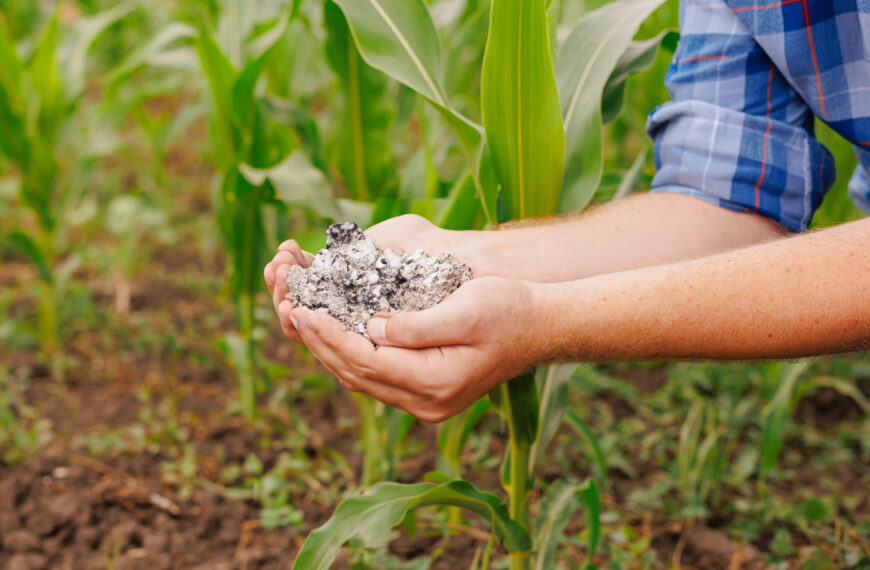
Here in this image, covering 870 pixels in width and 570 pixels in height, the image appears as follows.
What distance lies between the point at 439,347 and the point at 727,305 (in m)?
0.32

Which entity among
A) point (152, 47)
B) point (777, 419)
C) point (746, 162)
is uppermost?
point (152, 47)

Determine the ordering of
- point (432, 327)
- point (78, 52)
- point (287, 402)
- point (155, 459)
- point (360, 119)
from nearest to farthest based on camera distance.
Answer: point (432, 327)
point (360, 119)
point (155, 459)
point (287, 402)
point (78, 52)

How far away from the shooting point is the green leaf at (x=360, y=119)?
1.44m

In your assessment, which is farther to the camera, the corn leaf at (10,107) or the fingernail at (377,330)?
the corn leaf at (10,107)

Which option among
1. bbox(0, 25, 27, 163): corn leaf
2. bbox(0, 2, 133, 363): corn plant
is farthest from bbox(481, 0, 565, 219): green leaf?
bbox(0, 25, 27, 163): corn leaf

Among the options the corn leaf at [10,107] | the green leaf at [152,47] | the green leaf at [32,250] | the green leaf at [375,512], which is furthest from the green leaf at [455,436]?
the corn leaf at [10,107]

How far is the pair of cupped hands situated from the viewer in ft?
2.43

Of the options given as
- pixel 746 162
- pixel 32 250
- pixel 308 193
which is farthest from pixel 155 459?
pixel 746 162

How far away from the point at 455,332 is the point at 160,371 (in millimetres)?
1487

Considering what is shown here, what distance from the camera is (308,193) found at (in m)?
1.29

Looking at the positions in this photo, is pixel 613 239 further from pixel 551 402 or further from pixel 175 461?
pixel 175 461

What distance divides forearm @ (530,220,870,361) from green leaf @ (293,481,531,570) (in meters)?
0.29

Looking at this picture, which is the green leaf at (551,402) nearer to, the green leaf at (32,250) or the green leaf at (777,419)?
the green leaf at (777,419)

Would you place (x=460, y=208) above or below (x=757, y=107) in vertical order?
below
